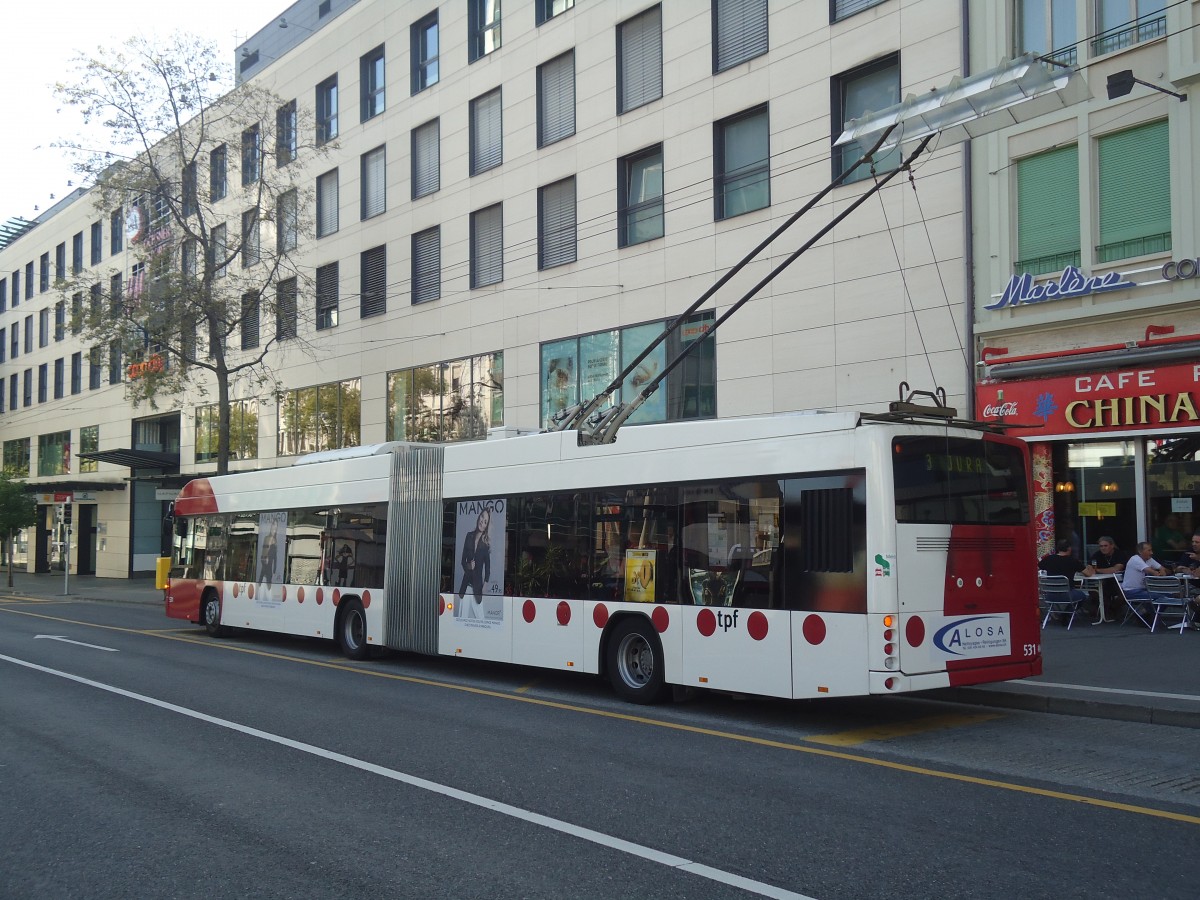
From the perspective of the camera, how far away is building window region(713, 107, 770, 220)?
70.0ft

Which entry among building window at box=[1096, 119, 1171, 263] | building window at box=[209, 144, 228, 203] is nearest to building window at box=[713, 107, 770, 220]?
building window at box=[1096, 119, 1171, 263]

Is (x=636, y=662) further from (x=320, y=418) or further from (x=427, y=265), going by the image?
(x=320, y=418)

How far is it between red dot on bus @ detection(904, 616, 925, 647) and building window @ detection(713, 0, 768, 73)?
15.2 m

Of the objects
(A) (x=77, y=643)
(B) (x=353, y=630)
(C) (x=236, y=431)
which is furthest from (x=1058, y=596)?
(C) (x=236, y=431)

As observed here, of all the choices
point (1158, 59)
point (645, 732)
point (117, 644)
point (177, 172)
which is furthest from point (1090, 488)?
point (177, 172)

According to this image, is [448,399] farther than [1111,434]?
Yes

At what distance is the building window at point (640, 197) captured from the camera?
2356 centimetres

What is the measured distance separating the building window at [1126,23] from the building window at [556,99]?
12319mm

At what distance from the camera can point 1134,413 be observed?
632 inches

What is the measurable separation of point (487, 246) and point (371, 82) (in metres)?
8.43

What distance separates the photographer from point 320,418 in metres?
34.6

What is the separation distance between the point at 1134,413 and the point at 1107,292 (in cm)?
183

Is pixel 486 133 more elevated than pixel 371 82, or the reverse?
pixel 371 82

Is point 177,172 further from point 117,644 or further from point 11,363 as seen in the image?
point 11,363
